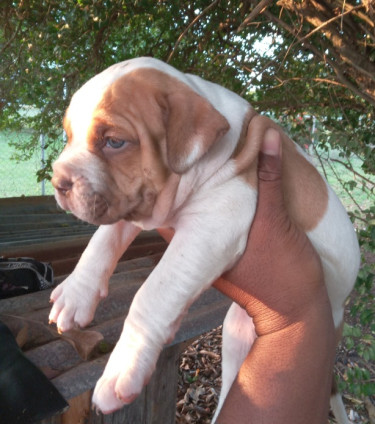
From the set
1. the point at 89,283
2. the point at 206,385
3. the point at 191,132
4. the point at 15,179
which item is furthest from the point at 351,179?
the point at 15,179

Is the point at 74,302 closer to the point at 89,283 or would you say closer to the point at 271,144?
the point at 89,283

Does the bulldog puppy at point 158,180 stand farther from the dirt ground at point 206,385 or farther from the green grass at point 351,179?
A: the dirt ground at point 206,385

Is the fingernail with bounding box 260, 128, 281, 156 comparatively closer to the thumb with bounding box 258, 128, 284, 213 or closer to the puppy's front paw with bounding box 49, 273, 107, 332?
the thumb with bounding box 258, 128, 284, 213

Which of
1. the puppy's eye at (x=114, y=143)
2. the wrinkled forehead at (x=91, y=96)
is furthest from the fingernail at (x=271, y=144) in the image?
the puppy's eye at (x=114, y=143)

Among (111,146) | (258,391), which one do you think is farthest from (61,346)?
(111,146)

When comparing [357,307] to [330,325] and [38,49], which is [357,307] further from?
[38,49]

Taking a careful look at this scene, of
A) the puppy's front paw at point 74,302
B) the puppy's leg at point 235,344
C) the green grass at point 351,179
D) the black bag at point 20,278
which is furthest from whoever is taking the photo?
the green grass at point 351,179
